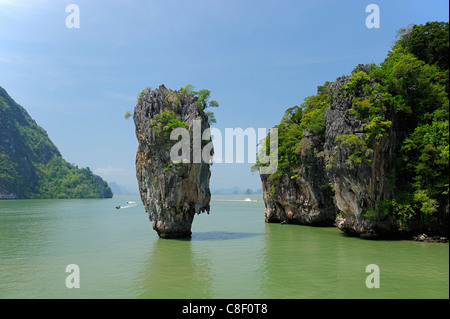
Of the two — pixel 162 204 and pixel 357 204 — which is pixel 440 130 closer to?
pixel 357 204

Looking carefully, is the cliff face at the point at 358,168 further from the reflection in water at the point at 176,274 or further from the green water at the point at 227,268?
the reflection in water at the point at 176,274

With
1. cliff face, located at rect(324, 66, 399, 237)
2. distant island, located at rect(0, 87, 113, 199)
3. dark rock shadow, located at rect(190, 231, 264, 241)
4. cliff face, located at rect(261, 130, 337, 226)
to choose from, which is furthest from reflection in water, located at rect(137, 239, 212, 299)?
distant island, located at rect(0, 87, 113, 199)

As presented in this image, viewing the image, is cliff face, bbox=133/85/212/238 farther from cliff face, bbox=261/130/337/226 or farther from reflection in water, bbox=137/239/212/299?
cliff face, bbox=261/130/337/226

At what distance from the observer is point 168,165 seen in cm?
2280

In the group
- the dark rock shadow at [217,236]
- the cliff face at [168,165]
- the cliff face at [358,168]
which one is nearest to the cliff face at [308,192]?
the cliff face at [358,168]

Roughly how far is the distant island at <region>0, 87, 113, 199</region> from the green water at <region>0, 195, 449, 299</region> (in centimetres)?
12284

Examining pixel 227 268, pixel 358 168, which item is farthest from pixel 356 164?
pixel 227 268

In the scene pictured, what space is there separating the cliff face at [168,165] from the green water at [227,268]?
7.56ft

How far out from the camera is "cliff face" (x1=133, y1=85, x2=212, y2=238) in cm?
2284

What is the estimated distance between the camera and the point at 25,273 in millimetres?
15297

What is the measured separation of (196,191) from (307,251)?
941cm

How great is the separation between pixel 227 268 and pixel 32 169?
152m

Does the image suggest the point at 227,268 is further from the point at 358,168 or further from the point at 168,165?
the point at 358,168
